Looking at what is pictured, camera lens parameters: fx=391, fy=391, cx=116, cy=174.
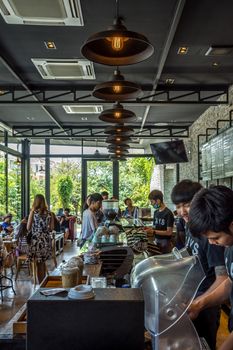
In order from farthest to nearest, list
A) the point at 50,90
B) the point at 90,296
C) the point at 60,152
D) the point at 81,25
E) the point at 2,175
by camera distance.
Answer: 1. the point at 60,152
2. the point at 2,175
3. the point at 50,90
4. the point at 81,25
5. the point at 90,296

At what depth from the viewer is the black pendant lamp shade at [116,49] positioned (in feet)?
7.93

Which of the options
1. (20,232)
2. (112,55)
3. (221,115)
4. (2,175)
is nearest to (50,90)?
(20,232)

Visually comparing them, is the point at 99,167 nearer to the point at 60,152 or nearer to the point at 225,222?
the point at 60,152

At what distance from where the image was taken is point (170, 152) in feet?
38.5

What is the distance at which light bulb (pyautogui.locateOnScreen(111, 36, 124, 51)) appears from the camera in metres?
2.44

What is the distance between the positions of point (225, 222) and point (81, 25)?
4.03 meters

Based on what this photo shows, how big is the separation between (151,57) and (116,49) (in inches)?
144

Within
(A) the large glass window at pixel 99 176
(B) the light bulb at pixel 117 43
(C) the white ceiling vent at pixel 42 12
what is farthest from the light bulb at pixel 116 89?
(A) the large glass window at pixel 99 176

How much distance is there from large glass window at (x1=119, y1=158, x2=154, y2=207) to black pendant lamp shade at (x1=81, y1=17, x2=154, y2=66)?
12.2m

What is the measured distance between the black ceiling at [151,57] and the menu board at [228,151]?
42.2 inches

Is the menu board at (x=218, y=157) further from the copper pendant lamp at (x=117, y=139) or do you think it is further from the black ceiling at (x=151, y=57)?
the copper pendant lamp at (x=117, y=139)

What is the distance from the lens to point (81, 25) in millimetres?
4805

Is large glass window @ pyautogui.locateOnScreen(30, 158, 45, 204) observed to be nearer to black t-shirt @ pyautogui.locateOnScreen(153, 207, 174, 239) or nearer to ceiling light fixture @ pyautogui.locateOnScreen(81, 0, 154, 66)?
black t-shirt @ pyautogui.locateOnScreen(153, 207, 174, 239)

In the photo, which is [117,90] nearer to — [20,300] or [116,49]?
[116,49]
